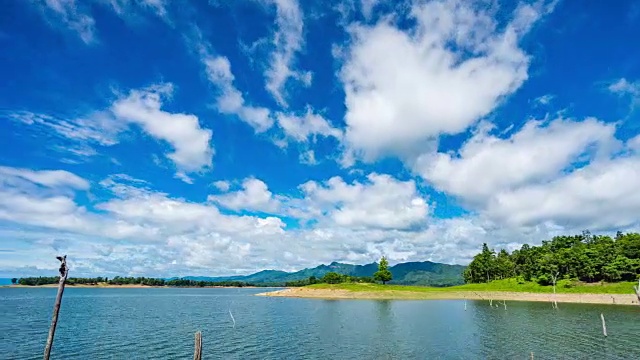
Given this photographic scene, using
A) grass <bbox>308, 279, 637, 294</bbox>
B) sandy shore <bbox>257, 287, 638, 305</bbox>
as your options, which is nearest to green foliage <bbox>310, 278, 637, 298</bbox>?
grass <bbox>308, 279, 637, 294</bbox>

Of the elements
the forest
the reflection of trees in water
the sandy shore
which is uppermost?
the forest

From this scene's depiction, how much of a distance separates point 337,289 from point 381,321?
109 m

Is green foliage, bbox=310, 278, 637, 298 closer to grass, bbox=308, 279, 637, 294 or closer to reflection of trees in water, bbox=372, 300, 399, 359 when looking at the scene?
grass, bbox=308, 279, 637, 294

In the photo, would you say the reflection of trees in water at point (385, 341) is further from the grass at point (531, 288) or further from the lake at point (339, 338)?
the grass at point (531, 288)

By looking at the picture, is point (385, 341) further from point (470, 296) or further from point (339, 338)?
point (470, 296)

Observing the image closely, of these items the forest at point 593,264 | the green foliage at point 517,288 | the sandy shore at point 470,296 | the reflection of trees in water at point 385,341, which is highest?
the forest at point 593,264

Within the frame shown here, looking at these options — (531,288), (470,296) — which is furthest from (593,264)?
(470,296)

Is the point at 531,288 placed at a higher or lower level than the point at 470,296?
higher

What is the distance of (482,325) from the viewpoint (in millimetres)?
80312

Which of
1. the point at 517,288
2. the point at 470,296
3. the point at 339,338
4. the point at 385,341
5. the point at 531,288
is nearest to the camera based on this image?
the point at 385,341

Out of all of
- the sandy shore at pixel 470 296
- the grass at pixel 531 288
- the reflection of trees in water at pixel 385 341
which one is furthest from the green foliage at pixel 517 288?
the reflection of trees in water at pixel 385 341

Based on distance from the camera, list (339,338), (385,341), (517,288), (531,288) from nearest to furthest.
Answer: (385,341), (339,338), (531,288), (517,288)

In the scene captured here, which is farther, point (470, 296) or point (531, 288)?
point (470, 296)

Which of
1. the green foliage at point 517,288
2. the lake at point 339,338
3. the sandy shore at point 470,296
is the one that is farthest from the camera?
the green foliage at point 517,288
